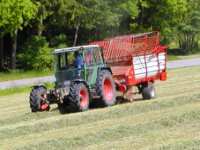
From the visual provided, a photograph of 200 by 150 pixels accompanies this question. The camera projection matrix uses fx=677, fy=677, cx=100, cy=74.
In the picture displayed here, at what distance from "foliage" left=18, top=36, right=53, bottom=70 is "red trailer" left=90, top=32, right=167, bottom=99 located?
981 inches

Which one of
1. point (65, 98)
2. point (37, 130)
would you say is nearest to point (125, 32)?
point (65, 98)

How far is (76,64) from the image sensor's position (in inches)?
773

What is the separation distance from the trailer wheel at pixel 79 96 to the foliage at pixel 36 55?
2846 cm

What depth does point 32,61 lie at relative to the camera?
4841 cm

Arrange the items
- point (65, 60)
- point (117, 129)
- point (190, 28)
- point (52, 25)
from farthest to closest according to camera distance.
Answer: point (190, 28) → point (52, 25) → point (65, 60) → point (117, 129)

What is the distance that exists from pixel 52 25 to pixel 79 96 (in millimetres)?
33741

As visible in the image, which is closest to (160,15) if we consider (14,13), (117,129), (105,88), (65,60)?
(14,13)

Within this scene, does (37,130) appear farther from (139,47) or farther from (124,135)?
(139,47)

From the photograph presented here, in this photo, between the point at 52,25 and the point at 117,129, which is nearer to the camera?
the point at 117,129

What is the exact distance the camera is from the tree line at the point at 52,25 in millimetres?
43781

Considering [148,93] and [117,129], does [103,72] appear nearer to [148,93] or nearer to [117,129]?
[148,93]

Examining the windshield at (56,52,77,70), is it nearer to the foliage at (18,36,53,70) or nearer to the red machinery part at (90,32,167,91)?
the red machinery part at (90,32,167,91)

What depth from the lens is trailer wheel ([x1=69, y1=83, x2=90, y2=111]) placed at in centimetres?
1850

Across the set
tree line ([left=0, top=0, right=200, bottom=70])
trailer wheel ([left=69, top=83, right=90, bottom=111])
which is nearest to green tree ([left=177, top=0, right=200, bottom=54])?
tree line ([left=0, top=0, right=200, bottom=70])
